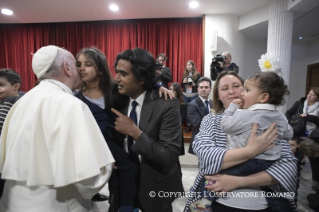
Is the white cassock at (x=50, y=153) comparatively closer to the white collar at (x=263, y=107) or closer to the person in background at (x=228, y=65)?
→ the white collar at (x=263, y=107)

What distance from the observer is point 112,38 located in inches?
241

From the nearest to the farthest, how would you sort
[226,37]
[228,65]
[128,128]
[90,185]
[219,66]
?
[90,185]
[128,128]
[219,66]
[228,65]
[226,37]

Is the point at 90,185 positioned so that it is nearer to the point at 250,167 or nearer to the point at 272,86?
the point at 250,167

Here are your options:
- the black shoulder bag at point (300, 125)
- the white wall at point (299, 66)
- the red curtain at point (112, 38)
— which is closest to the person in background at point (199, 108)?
the black shoulder bag at point (300, 125)

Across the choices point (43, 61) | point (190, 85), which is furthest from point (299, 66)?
point (43, 61)

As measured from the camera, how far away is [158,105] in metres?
1.20

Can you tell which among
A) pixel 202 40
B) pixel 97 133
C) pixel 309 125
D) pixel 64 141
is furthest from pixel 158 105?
pixel 202 40

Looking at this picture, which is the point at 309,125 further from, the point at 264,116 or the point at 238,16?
the point at 238,16

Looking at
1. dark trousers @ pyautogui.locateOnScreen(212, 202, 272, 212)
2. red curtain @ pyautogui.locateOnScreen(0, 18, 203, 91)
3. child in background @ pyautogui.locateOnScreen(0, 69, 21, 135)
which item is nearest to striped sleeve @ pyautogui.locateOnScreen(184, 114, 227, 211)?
dark trousers @ pyautogui.locateOnScreen(212, 202, 272, 212)

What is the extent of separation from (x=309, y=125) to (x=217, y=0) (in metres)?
3.45

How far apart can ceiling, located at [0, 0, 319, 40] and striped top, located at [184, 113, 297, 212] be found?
4404 mm

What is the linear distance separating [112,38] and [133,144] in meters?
5.79

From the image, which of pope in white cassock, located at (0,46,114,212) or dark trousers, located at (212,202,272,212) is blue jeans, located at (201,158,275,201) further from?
pope in white cassock, located at (0,46,114,212)

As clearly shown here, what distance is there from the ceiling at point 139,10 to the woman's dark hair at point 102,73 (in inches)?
153
